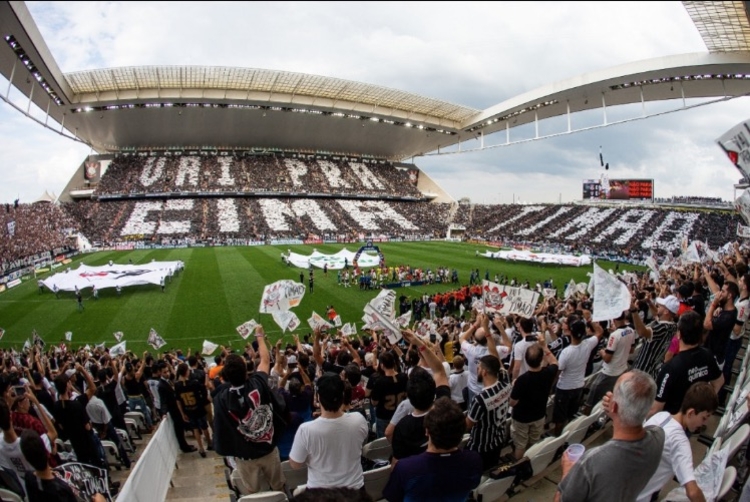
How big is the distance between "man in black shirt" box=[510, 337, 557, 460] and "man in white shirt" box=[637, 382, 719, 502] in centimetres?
147

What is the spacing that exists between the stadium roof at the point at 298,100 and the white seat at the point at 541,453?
1057 inches

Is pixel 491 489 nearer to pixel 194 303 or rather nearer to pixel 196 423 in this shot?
pixel 196 423

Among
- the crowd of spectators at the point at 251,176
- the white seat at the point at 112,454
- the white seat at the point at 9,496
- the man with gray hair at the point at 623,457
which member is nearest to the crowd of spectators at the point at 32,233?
the crowd of spectators at the point at 251,176

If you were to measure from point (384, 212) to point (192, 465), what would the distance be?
195 ft

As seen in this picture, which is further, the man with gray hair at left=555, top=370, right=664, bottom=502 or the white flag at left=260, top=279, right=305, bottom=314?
the white flag at left=260, top=279, right=305, bottom=314

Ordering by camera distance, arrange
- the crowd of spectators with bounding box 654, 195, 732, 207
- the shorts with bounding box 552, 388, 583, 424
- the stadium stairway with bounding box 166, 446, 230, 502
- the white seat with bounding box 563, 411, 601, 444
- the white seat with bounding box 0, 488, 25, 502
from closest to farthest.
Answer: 1. the white seat with bounding box 0, 488, 25, 502
2. the white seat with bounding box 563, 411, 601, 444
3. the stadium stairway with bounding box 166, 446, 230, 502
4. the shorts with bounding box 552, 388, 583, 424
5. the crowd of spectators with bounding box 654, 195, 732, 207

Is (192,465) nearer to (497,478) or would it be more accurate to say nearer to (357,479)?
(357,479)

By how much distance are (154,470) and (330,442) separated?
3191mm

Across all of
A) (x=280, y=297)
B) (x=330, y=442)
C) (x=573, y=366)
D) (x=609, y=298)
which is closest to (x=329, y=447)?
(x=330, y=442)

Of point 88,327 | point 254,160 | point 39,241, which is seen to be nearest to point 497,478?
point 88,327

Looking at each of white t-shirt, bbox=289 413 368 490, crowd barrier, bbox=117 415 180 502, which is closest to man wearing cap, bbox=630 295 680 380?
white t-shirt, bbox=289 413 368 490

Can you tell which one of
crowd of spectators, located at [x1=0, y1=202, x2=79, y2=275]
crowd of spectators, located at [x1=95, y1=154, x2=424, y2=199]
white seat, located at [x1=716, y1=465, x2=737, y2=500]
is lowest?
white seat, located at [x1=716, y1=465, x2=737, y2=500]

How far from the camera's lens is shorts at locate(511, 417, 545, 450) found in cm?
507

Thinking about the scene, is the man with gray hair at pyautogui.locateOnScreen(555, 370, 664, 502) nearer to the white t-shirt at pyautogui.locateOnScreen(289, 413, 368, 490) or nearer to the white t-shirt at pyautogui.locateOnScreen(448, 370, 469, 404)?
the white t-shirt at pyautogui.locateOnScreen(289, 413, 368, 490)
